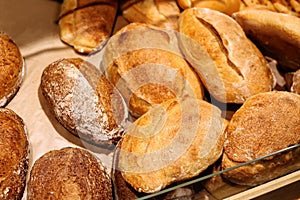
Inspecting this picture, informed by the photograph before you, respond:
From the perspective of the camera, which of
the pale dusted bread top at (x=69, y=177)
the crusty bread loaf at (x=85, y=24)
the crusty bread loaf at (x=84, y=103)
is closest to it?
the pale dusted bread top at (x=69, y=177)

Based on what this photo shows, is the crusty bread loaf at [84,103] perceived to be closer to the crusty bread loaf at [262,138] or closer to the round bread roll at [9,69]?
the round bread roll at [9,69]

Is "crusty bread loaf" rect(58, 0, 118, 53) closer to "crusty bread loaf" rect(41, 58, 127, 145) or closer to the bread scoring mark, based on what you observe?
"crusty bread loaf" rect(41, 58, 127, 145)

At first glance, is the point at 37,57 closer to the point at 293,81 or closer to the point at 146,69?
the point at 146,69

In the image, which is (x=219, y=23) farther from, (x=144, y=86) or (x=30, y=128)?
(x=30, y=128)

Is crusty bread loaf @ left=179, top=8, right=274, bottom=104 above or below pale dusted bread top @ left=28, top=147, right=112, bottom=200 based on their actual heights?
above

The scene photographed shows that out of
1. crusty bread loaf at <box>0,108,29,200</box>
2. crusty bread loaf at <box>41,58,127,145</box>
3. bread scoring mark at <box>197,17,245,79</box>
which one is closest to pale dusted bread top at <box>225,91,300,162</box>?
bread scoring mark at <box>197,17,245,79</box>

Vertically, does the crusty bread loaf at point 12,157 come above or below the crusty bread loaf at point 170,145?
below

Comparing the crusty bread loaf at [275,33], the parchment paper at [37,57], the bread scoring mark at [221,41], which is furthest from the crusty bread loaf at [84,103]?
the crusty bread loaf at [275,33]
